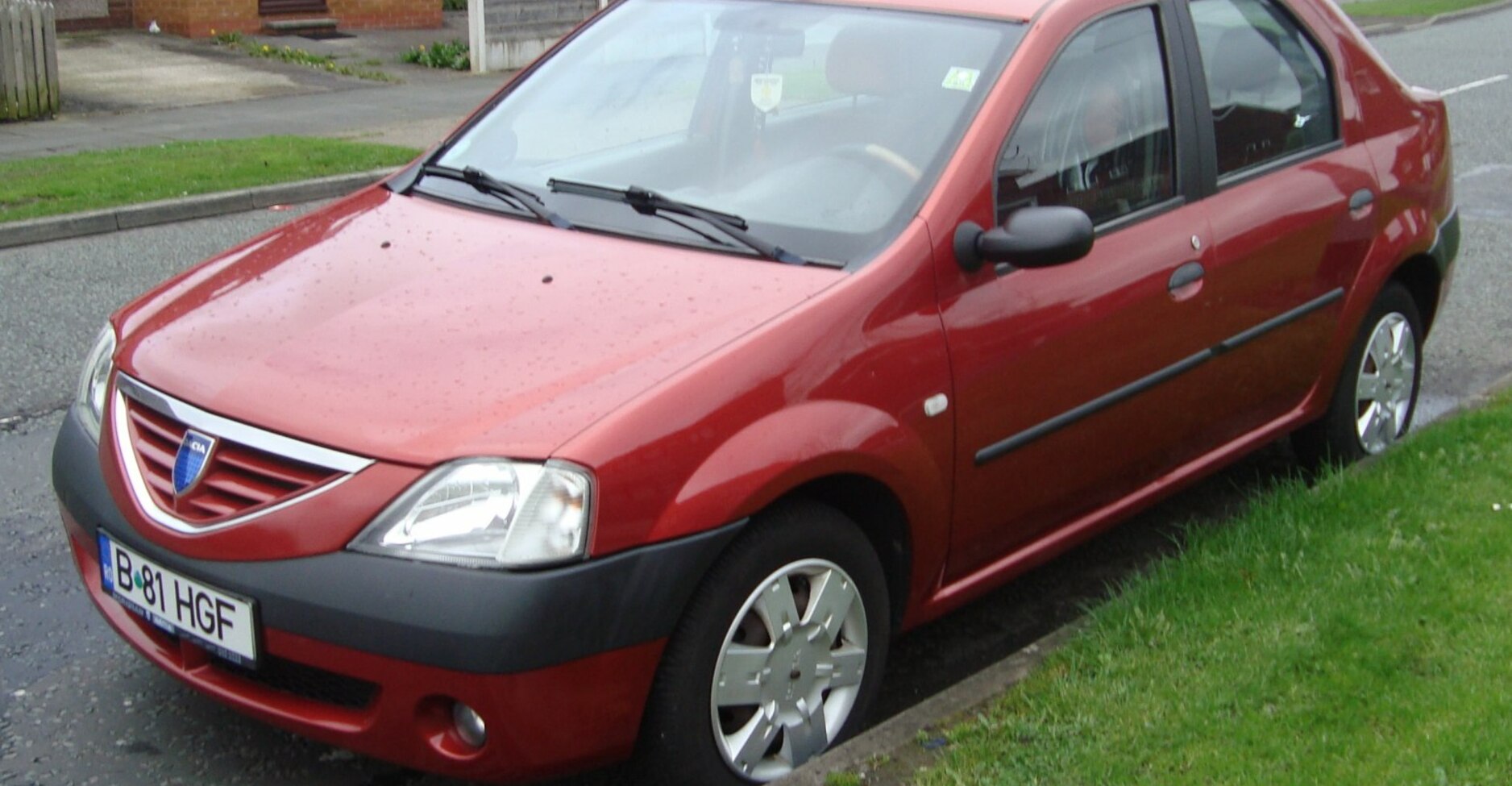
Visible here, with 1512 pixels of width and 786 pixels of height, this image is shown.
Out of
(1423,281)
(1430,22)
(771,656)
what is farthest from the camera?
(1430,22)

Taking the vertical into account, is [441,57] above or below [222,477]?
below

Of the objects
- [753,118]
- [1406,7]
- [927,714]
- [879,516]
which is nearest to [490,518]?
[879,516]

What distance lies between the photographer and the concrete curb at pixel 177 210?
9.57 meters

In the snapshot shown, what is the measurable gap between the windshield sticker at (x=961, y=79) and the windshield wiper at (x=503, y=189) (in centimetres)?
98

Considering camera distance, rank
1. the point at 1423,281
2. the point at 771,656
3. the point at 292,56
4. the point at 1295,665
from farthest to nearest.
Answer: the point at 292,56, the point at 1423,281, the point at 1295,665, the point at 771,656

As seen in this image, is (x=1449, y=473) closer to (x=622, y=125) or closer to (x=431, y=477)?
(x=622, y=125)

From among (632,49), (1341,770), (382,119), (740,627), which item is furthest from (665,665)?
(382,119)

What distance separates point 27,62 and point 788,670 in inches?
498

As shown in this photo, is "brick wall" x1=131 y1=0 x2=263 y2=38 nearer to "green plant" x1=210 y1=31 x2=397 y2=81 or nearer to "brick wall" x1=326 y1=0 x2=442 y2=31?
"green plant" x1=210 y1=31 x2=397 y2=81

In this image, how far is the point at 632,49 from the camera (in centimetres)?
497

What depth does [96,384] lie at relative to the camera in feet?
13.2

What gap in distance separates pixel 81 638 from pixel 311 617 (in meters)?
1.50

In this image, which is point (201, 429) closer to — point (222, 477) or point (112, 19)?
point (222, 477)

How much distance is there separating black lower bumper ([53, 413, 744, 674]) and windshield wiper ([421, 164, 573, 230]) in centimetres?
121
